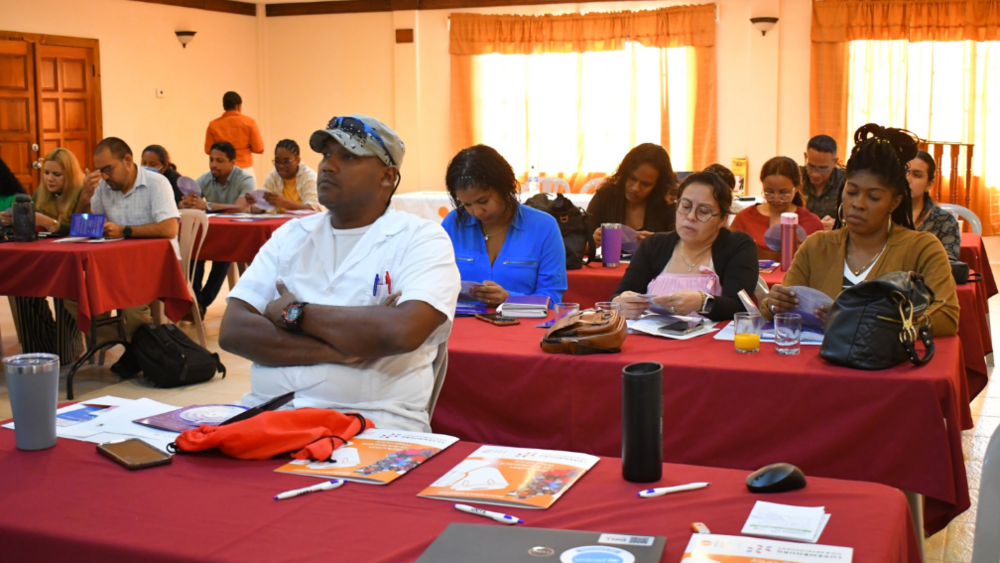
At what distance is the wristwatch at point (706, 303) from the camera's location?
298 cm

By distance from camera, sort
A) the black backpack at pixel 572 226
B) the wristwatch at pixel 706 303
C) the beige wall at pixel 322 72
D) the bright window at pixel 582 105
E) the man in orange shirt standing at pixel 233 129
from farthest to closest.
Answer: the bright window at pixel 582 105
the man in orange shirt standing at pixel 233 129
the beige wall at pixel 322 72
the black backpack at pixel 572 226
the wristwatch at pixel 706 303

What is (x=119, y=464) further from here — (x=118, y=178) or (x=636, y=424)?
(x=118, y=178)

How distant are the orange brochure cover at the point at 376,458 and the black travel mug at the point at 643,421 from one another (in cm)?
38

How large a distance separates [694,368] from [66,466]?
1530 mm

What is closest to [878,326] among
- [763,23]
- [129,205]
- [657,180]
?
[657,180]

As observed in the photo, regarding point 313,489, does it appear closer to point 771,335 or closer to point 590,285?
point 771,335

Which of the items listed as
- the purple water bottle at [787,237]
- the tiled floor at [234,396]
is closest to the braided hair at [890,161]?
the tiled floor at [234,396]

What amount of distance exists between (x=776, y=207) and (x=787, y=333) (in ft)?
8.07

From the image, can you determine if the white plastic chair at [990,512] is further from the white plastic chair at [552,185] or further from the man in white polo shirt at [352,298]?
the white plastic chair at [552,185]

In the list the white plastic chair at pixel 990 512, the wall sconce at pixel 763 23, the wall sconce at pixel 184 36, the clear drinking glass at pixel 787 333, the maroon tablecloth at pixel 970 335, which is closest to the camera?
the white plastic chair at pixel 990 512

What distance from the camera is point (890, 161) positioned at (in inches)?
111

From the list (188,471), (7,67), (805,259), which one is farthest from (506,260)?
(7,67)

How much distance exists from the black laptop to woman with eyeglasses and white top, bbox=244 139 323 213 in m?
5.88

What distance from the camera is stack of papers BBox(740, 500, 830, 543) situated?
1.28 metres
